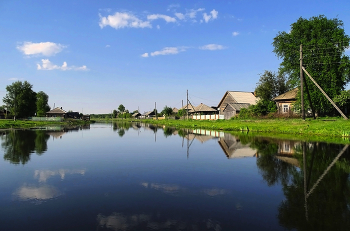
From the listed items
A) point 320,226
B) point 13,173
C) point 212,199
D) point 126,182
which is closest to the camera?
point 320,226

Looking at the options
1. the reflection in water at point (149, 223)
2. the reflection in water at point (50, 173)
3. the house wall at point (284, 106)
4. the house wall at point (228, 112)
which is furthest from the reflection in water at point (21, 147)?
the house wall at point (228, 112)

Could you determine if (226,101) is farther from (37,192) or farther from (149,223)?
(149,223)

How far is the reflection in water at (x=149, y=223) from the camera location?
4.67 meters

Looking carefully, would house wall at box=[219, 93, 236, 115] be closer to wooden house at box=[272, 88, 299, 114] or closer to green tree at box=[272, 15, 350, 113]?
wooden house at box=[272, 88, 299, 114]

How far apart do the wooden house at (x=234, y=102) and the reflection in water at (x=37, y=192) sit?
48063 mm

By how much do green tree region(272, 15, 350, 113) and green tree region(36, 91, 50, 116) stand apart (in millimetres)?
93642

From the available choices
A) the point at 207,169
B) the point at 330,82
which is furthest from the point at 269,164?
the point at 330,82

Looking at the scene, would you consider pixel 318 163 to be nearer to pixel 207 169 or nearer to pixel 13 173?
pixel 207 169

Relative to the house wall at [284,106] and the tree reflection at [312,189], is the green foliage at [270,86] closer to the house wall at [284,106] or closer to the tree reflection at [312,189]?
the house wall at [284,106]

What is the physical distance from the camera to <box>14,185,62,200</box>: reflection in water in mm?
6324

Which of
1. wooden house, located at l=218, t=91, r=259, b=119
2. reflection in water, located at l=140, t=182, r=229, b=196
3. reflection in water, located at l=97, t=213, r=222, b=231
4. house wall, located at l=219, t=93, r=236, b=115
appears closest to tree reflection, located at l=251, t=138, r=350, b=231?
reflection in water, located at l=97, t=213, r=222, b=231

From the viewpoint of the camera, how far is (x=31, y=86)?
3187 inches

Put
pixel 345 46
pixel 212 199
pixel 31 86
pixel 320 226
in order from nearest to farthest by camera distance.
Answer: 1. pixel 320 226
2. pixel 212 199
3. pixel 345 46
4. pixel 31 86

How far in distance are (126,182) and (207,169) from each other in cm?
364
